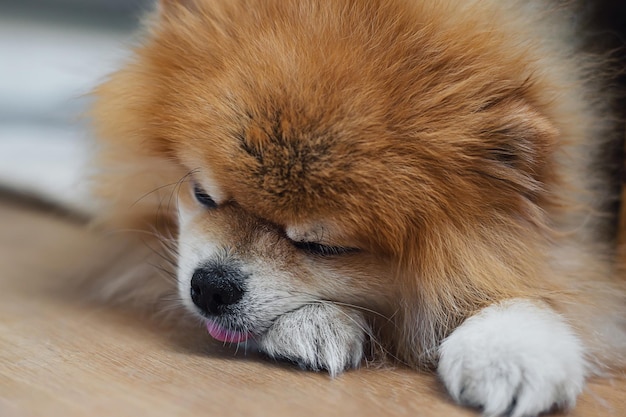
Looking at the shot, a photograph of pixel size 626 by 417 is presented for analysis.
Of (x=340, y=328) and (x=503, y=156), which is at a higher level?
(x=503, y=156)

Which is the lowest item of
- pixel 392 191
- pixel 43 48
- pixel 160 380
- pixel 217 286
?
pixel 160 380

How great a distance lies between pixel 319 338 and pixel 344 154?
1.08 feet

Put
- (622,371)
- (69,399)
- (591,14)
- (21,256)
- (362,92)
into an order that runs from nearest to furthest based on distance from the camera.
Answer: (69,399), (362,92), (622,371), (591,14), (21,256)

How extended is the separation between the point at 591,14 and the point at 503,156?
63 cm

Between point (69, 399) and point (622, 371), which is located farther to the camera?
point (622, 371)

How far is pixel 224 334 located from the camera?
131 cm

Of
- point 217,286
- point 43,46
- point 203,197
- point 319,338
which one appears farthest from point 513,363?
point 43,46

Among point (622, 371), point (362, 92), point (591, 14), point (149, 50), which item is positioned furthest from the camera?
point (591, 14)

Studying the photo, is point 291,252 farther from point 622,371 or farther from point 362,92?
point 622,371

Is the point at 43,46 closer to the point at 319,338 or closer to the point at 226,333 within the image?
the point at 226,333

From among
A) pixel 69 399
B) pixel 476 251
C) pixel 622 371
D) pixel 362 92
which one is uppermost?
pixel 362 92

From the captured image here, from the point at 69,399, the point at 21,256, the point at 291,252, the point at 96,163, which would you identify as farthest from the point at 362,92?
the point at 21,256

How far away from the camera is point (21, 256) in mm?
2029

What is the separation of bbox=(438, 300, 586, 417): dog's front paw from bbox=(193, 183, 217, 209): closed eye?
50 centimetres
